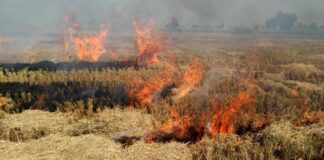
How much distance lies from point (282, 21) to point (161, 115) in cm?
9421

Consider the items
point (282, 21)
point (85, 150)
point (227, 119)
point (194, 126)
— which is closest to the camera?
point (85, 150)

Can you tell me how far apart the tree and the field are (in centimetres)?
8036

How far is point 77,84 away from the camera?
64.4ft

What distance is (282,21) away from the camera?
331 feet

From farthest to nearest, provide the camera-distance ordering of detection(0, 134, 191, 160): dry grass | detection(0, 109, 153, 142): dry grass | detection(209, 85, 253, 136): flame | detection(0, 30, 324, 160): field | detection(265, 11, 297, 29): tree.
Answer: detection(265, 11, 297, 29): tree, detection(209, 85, 253, 136): flame, detection(0, 109, 153, 142): dry grass, detection(0, 30, 324, 160): field, detection(0, 134, 191, 160): dry grass

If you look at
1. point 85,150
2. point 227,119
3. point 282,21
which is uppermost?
point 85,150

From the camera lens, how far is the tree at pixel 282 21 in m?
99.5

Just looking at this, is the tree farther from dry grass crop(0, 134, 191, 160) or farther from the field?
dry grass crop(0, 134, 191, 160)

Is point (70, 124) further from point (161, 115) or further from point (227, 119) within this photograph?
point (227, 119)

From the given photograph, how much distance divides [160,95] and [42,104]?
14.9 ft

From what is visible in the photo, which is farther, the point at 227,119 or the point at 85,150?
the point at 227,119

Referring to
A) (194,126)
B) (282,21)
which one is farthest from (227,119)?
(282,21)

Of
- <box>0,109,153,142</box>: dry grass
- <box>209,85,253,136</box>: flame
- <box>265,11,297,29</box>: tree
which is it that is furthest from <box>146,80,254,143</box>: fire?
<box>265,11,297,29</box>: tree

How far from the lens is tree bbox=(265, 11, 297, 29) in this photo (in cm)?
9947
